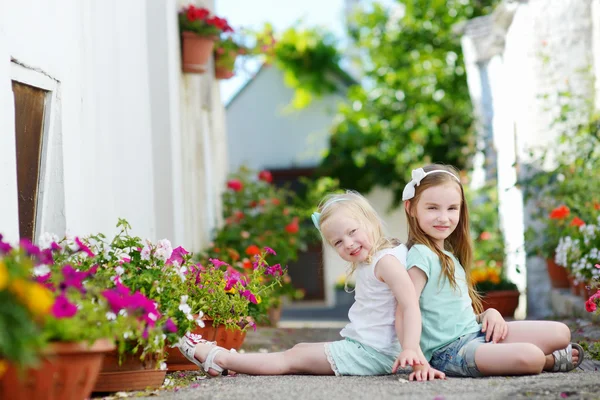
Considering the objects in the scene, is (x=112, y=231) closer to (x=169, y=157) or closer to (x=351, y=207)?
(x=169, y=157)

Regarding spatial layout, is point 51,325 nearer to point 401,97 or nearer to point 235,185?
point 235,185

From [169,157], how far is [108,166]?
702 mm

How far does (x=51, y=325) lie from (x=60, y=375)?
21cm

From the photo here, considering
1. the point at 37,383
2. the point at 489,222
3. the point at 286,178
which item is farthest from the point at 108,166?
the point at 286,178

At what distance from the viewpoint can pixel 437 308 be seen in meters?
3.41

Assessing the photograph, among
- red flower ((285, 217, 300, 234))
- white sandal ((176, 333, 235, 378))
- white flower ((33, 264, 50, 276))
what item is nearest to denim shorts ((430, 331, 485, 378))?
white sandal ((176, 333, 235, 378))

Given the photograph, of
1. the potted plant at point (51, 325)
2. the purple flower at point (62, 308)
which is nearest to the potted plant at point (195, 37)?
the potted plant at point (51, 325)

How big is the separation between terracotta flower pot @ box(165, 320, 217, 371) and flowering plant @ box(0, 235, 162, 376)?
78 centimetres

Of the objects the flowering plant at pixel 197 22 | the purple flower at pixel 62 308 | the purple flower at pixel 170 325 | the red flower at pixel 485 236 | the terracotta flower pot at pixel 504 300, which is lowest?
the terracotta flower pot at pixel 504 300

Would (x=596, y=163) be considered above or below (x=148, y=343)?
above

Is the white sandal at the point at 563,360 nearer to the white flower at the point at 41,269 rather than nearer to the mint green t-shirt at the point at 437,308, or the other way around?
the mint green t-shirt at the point at 437,308

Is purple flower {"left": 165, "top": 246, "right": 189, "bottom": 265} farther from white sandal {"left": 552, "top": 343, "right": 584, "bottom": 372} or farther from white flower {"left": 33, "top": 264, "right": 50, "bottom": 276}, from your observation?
white sandal {"left": 552, "top": 343, "right": 584, "bottom": 372}

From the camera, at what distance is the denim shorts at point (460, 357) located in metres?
3.28

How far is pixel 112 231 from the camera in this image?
460 cm
